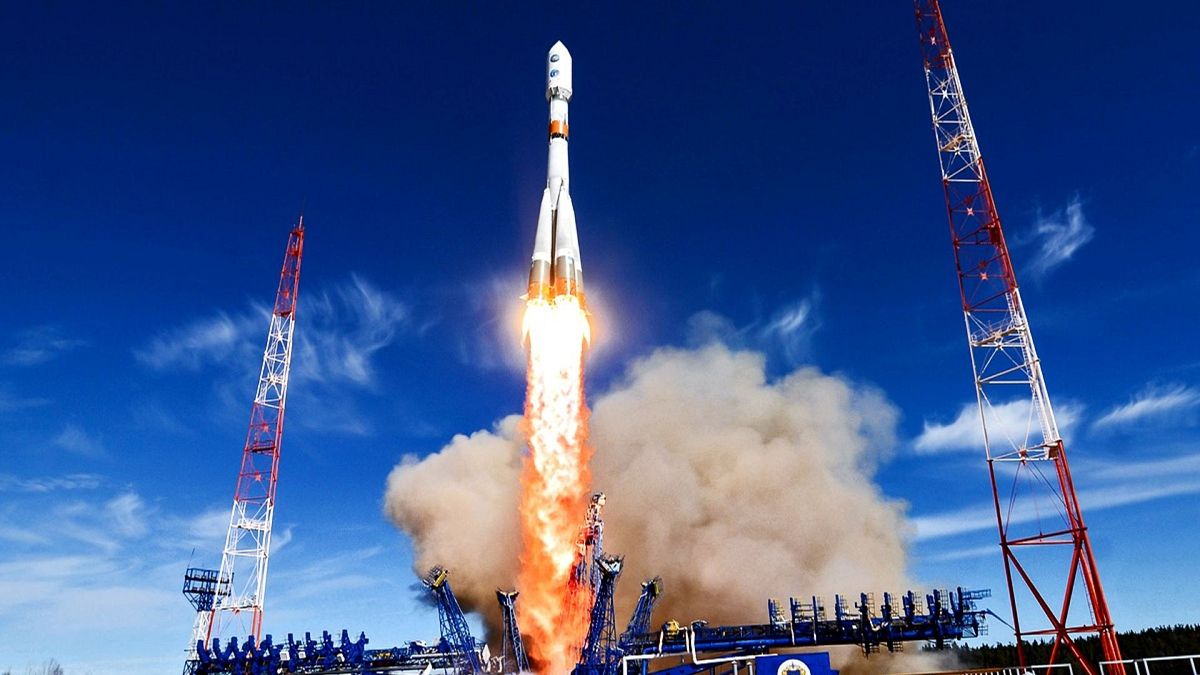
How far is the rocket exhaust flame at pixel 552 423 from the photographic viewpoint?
51.9 metres

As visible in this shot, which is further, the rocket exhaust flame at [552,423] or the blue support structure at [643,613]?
the rocket exhaust flame at [552,423]

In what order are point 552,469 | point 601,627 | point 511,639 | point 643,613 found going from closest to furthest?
1. point 601,627
2. point 511,639
3. point 643,613
4. point 552,469

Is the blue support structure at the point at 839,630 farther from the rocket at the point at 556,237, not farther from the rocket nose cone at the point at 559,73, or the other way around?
the rocket nose cone at the point at 559,73

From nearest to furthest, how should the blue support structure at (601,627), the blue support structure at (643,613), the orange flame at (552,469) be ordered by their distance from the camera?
the blue support structure at (601,627) < the blue support structure at (643,613) < the orange flame at (552,469)

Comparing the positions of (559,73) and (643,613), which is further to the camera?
(559,73)

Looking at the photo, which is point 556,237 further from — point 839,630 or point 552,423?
point 839,630

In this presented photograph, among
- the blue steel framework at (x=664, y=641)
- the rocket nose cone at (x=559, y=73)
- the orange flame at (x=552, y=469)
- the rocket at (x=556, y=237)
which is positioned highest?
the rocket nose cone at (x=559, y=73)

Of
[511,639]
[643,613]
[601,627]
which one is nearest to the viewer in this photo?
[601,627]

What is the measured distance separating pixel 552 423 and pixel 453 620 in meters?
13.4

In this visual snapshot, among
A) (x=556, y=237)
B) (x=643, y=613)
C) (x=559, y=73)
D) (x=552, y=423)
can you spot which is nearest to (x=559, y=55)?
(x=559, y=73)

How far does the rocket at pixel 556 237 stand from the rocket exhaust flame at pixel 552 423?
0.06 metres

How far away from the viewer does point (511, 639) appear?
4791cm

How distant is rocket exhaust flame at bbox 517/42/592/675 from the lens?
51.9 m

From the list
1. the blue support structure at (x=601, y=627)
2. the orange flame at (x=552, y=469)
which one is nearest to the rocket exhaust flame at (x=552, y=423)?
the orange flame at (x=552, y=469)
